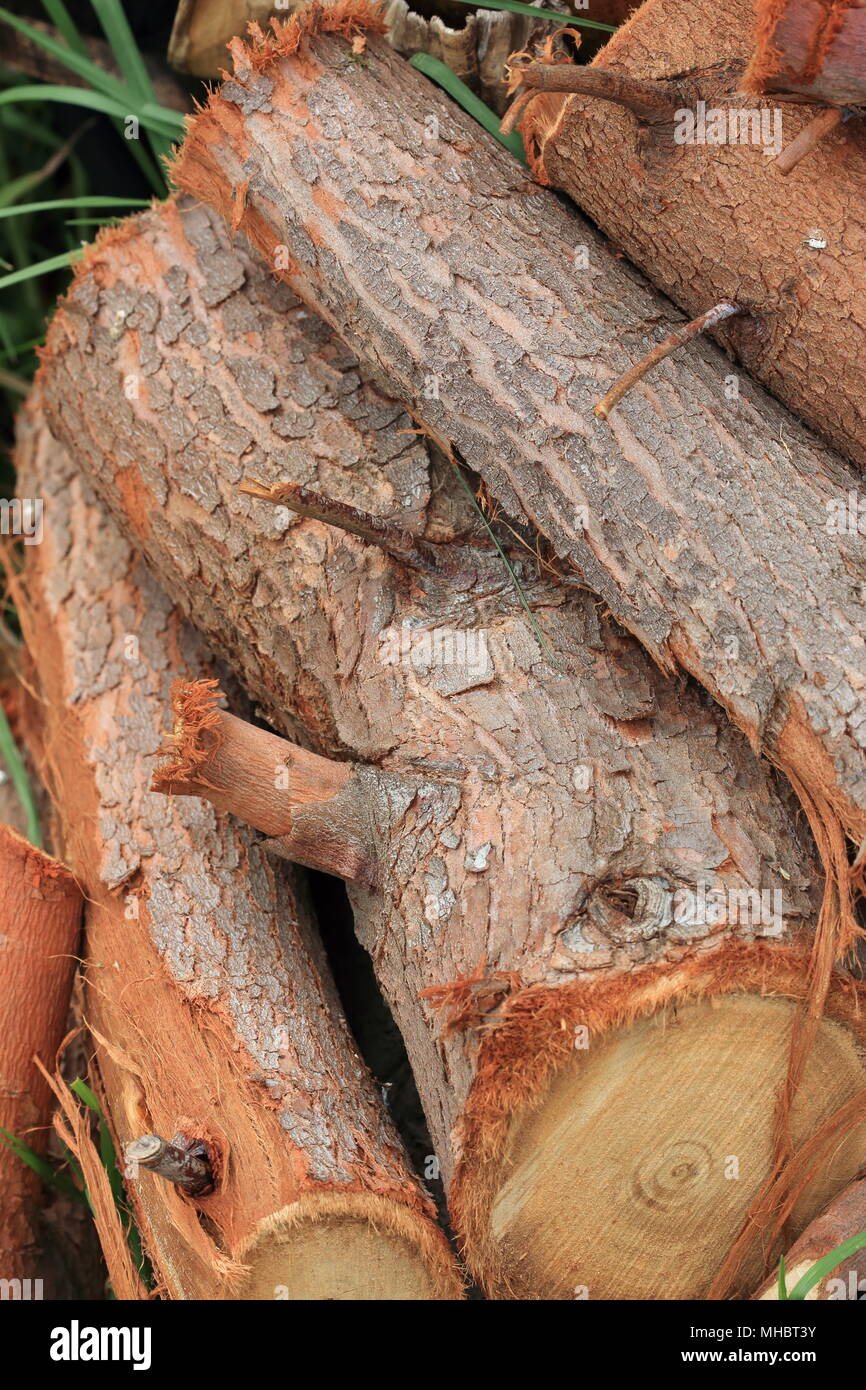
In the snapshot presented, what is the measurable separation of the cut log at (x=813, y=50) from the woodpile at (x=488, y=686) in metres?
0.02

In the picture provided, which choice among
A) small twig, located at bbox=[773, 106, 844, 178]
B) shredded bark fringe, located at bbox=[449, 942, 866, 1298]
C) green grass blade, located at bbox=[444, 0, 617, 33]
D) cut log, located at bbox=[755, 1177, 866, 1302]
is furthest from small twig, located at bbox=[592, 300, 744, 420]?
cut log, located at bbox=[755, 1177, 866, 1302]

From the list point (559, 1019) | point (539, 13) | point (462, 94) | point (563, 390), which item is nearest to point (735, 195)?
point (563, 390)

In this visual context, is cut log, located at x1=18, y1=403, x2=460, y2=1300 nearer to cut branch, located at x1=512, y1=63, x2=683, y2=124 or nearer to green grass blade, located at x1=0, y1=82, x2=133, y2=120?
green grass blade, located at x1=0, y1=82, x2=133, y2=120

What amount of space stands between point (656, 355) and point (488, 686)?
556 millimetres

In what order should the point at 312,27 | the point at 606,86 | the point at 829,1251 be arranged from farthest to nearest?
the point at 312,27
the point at 606,86
the point at 829,1251

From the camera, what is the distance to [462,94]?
6.89ft

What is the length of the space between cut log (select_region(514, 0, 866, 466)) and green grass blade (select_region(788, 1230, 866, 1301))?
3.84 ft

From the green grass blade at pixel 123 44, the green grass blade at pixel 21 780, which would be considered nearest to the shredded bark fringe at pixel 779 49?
the green grass blade at pixel 123 44

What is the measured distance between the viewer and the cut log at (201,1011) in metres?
1.54

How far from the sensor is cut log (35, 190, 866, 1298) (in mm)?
1447

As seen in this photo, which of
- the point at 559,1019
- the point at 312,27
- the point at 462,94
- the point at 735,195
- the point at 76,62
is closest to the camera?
the point at 559,1019

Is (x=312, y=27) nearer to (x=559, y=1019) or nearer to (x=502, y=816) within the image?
(x=502, y=816)

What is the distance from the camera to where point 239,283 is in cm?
206
